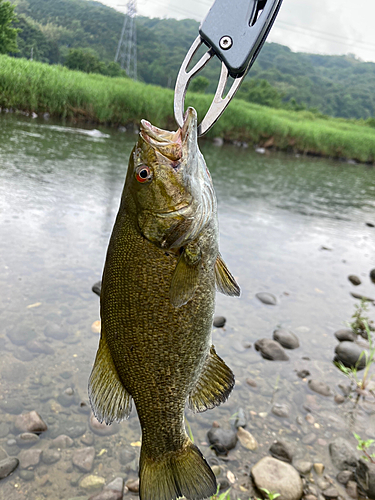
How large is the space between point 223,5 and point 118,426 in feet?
10.4

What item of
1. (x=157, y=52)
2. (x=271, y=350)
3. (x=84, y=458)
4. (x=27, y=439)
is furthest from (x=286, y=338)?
(x=157, y=52)

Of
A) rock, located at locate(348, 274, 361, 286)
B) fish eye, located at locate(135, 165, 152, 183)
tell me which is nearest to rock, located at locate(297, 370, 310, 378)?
rock, located at locate(348, 274, 361, 286)

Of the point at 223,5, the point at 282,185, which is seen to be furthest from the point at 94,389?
the point at 282,185

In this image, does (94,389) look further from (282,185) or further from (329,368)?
(282,185)

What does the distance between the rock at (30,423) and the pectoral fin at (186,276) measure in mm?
2360

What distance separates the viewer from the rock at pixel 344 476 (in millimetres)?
3208

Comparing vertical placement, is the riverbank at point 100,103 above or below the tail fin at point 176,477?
above

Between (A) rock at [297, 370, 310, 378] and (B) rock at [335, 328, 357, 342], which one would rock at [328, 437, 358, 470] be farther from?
(B) rock at [335, 328, 357, 342]

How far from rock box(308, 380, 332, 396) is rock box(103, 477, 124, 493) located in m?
2.28

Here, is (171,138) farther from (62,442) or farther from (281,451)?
(281,451)

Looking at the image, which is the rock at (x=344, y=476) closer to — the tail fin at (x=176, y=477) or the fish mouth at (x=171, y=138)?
the tail fin at (x=176, y=477)

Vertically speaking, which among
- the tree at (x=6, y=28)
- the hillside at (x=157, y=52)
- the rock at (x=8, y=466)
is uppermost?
the hillside at (x=157, y=52)

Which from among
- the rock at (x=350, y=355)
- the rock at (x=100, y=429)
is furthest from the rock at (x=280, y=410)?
the rock at (x=100, y=429)

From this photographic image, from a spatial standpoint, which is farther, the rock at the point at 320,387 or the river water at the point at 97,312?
the rock at the point at 320,387
